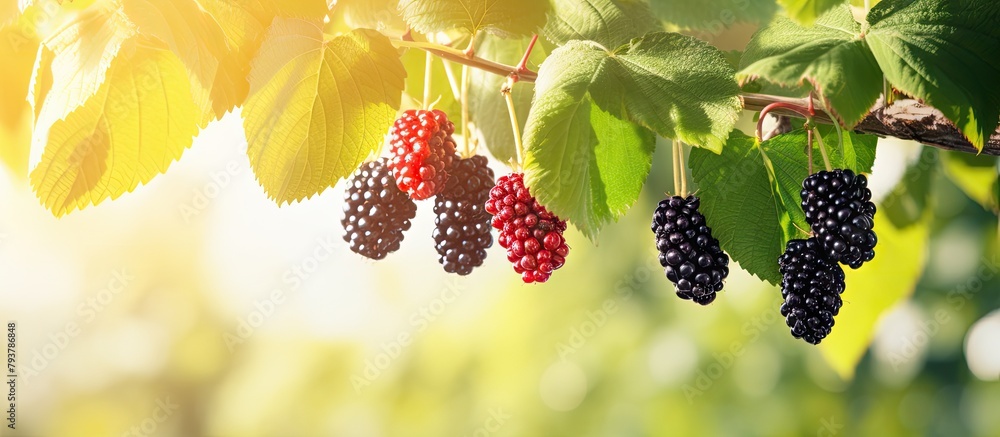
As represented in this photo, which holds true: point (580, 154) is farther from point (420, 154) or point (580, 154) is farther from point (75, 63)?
point (75, 63)

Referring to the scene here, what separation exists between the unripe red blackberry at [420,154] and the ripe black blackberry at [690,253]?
0.15m

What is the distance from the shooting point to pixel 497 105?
0.64 m

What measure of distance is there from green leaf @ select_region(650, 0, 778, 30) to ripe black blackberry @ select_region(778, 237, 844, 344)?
175 mm

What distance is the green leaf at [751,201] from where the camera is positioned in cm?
46

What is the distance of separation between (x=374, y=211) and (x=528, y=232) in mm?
151

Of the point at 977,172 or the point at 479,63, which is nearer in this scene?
the point at 479,63

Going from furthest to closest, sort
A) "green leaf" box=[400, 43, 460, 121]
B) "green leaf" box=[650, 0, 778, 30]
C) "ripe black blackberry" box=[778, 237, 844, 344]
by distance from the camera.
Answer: "green leaf" box=[400, 43, 460, 121]
"green leaf" box=[650, 0, 778, 30]
"ripe black blackberry" box=[778, 237, 844, 344]

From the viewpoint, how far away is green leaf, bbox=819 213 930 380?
819 millimetres

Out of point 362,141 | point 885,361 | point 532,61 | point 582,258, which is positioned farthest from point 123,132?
point 582,258

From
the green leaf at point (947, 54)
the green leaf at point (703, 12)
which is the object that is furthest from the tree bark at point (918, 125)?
the green leaf at point (703, 12)

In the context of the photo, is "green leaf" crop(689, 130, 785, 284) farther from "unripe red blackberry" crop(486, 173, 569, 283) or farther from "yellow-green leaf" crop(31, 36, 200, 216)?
"yellow-green leaf" crop(31, 36, 200, 216)

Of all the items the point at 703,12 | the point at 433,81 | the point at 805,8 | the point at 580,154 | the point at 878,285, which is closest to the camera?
the point at 805,8

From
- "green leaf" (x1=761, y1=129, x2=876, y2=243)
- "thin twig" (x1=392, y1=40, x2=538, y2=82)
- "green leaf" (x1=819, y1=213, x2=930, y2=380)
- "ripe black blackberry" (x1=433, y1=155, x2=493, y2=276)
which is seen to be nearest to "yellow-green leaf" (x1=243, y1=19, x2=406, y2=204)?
"thin twig" (x1=392, y1=40, x2=538, y2=82)

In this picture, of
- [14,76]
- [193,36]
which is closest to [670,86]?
[193,36]
